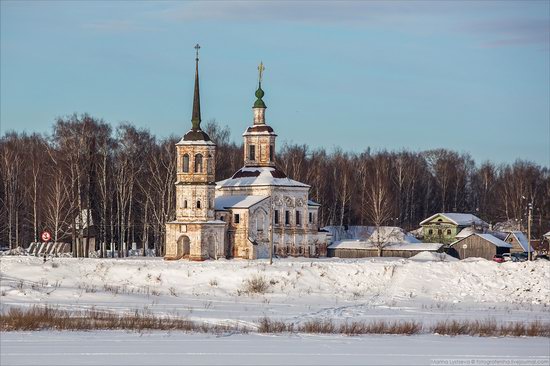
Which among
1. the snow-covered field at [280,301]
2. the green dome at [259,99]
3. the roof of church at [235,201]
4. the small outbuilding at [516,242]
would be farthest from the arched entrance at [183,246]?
the small outbuilding at [516,242]

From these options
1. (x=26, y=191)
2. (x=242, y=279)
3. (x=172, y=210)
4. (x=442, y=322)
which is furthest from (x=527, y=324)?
(x=26, y=191)

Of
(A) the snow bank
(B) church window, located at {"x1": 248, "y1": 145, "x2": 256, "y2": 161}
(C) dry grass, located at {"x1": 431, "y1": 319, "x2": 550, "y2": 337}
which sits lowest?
(C) dry grass, located at {"x1": 431, "y1": 319, "x2": 550, "y2": 337}

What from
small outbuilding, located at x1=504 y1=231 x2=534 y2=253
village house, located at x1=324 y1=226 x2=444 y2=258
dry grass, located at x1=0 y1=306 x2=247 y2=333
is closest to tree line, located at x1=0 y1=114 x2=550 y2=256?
village house, located at x1=324 y1=226 x2=444 y2=258

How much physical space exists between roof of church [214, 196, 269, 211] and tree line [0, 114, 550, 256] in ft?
8.54

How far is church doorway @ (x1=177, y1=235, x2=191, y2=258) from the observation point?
5506 cm

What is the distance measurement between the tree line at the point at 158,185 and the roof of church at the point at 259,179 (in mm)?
3474

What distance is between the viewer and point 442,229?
77.5 m

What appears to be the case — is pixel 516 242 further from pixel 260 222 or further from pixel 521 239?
pixel 260 222

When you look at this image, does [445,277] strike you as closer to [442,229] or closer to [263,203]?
[263,203]

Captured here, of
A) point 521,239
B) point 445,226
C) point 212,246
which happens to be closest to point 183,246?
point 212,246

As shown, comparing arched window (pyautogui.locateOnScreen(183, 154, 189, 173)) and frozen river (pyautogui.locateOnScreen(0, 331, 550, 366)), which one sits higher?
arched window (pyautogui.locateOnScreen(183, 154, 189, 173))

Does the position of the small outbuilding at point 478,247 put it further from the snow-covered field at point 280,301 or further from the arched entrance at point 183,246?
the snow-covered field at point 280,301

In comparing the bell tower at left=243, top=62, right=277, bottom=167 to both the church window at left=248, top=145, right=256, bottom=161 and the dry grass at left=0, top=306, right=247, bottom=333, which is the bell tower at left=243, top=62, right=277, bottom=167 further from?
the dry grass at left=0, top=306, right=247, bottom=333

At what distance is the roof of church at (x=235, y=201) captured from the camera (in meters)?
58.6
